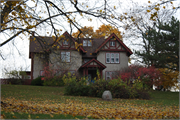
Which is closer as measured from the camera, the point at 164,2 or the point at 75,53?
the point at 164,2

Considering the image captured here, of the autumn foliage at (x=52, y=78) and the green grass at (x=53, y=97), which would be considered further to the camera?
the autumn foliage at (x=52, y=78)

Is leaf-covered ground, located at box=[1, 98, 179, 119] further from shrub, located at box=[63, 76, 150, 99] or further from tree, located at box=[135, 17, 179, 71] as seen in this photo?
tree, located at box=[135, 17, 179, 71]

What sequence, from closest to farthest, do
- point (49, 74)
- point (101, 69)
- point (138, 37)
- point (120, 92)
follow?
1. point (120, 92)
2. point (49, 74)
3. point (101, 69)
4. point (138, 37)

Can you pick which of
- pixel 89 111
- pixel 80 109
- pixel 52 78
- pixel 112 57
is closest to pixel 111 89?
pixel 80 109

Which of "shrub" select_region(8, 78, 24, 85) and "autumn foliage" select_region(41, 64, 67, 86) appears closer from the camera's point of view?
"autumn foliage" select_region(41, 64, 67, 86)

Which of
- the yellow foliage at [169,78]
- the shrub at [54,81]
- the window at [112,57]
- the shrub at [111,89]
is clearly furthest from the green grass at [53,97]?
the window at [112,57]

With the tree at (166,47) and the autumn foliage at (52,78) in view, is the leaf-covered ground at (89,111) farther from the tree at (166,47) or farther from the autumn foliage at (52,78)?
the autumn foliage at (52,78)

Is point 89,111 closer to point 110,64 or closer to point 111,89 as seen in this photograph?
point 111,89

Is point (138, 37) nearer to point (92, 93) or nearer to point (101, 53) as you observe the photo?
point (101, 53)

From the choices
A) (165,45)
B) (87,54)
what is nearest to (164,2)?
(165,45)

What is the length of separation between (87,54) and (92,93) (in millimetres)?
13550

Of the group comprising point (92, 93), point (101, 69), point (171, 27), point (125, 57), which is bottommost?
point (92, 93)

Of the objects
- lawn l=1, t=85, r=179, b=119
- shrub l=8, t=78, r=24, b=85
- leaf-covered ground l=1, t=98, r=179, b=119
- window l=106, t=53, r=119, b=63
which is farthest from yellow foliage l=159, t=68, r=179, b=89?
shrub l=8, t=78, r=24, b=85

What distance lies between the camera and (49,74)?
24203 mm
